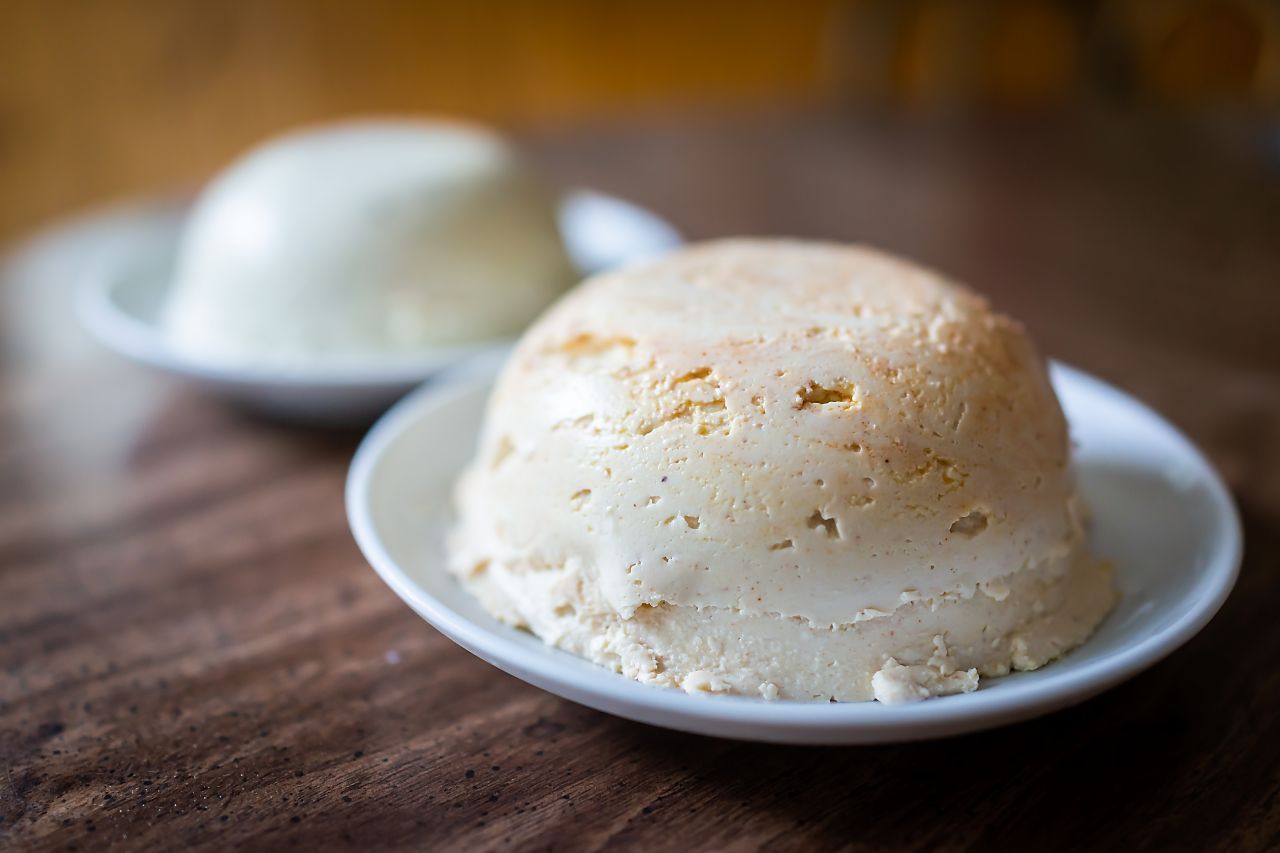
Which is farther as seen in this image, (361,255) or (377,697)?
(361,255)

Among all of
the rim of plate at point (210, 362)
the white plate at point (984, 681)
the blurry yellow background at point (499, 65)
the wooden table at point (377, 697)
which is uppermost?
the blurry yellow background at point (499, 65)

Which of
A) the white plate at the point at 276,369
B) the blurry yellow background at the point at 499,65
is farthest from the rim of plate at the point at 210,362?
the blurry yellow background at the point at 499,65

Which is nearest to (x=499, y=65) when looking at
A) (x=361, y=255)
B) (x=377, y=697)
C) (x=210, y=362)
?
(x=361, y=255)

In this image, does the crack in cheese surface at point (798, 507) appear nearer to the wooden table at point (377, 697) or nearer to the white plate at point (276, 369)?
the wooden table at point (377, 697)

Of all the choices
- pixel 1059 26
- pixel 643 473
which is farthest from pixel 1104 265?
pixel 1059 26

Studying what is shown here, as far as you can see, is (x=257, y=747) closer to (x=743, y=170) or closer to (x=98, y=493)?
(x=98, y=493)

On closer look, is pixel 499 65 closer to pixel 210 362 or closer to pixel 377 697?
pixel 210 362

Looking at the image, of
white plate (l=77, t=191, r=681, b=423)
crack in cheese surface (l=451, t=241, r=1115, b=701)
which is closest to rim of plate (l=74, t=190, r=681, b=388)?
white plate (l=77, t=191, r=681, b=423)

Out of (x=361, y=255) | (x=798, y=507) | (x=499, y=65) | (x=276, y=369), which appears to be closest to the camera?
A: (x=798, y=507)
